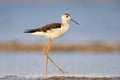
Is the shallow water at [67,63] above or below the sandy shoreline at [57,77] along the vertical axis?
below

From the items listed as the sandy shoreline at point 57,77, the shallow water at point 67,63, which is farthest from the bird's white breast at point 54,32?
the sandy shoreline at point 57,77

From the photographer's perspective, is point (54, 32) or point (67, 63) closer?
point (54, 32)

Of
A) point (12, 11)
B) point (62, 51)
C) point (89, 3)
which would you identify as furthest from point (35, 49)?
point (89, 3)

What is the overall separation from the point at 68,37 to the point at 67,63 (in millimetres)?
6919

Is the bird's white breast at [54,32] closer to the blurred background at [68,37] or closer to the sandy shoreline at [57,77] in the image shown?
the blurred background at [68,37]

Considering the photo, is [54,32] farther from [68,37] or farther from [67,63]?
[68,37]

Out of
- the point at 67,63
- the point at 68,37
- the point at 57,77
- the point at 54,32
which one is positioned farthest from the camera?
the point at 68,37

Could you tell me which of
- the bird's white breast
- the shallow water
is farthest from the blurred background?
the bird's white breast

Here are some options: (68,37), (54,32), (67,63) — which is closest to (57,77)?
(54,32)

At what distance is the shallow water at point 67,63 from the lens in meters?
17.9

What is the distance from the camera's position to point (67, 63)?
19.8m

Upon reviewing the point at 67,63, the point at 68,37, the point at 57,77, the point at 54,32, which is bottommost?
the point at 68,37

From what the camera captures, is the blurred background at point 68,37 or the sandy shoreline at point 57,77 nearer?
the sandy shoreline at point 57,77

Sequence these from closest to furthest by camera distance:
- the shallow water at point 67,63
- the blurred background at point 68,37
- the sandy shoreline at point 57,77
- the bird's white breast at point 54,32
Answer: the sandy shoreline at point 57,77, the bird's white breast at point 54,32, the shallow water at point 67,63, the blurred background at point 68,37
